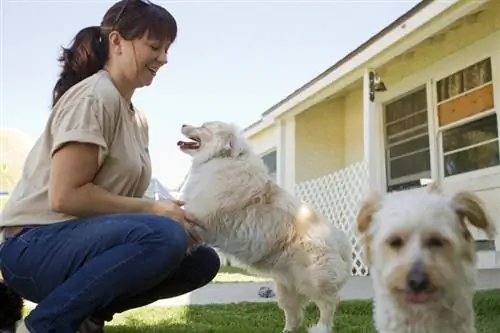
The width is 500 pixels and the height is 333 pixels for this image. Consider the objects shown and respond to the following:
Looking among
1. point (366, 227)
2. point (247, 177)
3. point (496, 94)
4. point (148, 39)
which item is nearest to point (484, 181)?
point (496, 94)

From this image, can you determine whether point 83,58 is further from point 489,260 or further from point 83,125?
point 489,260

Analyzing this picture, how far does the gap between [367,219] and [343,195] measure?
6949 millimetres

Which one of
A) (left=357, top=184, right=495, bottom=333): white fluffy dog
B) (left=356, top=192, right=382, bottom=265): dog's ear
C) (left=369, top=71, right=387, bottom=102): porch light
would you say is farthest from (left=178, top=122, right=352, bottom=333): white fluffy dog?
(left=369, top=71, right=387, bottom=102): porch light

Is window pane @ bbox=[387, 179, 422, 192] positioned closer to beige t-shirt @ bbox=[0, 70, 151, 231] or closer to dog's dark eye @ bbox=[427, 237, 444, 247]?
dog's dark eye @ bbox=[427, 237, 444, 247]

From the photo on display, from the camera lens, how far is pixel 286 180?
12508mm

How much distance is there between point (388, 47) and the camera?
7.89m

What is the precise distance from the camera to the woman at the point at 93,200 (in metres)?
2.25

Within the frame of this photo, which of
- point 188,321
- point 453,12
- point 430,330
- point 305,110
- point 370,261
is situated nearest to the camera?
point 430,330

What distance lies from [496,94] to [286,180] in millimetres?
6169

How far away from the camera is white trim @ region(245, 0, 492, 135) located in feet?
21.9

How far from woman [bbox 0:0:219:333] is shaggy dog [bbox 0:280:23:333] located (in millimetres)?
485

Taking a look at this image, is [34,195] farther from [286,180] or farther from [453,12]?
[286,180]

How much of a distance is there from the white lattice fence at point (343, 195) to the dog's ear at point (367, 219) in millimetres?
5647

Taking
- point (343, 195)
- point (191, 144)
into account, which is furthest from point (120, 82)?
point (343, 195)
